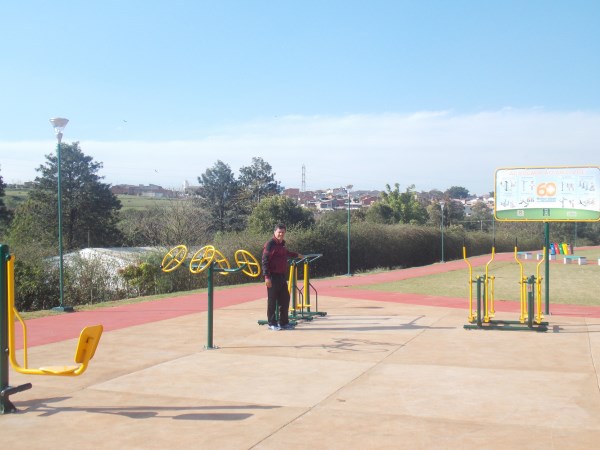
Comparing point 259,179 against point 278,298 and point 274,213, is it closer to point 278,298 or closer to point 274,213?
point 274,213

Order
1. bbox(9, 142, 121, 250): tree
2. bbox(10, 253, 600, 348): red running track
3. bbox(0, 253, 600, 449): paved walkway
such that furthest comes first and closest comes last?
bbox(9, 142, 121, 250): tree
bbox(10, 253, 600, 348): red running track
bbox(0, 253, 600, 449): paved walkway

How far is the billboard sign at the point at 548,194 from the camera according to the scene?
43.1 feet

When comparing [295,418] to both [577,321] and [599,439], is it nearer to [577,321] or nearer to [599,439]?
[599,439]

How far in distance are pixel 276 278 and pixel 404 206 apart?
164 feet

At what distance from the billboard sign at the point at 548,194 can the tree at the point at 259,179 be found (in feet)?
157

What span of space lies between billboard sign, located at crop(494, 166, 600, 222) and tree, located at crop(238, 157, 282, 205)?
4799 centimetres

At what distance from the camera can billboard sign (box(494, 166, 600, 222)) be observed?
13141 millimetres

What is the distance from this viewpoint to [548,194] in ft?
44.3

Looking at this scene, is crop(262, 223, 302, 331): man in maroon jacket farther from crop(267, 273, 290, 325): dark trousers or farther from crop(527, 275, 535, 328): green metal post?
crop(527, 275, 535, 328): green metal post

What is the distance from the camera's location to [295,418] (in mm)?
6078

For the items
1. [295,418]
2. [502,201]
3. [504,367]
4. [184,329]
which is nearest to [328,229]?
[502,201]

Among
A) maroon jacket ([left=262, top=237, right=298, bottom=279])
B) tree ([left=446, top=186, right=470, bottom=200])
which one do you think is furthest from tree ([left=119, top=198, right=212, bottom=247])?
tree ([left=446, top=186, right=470, bottom=200])

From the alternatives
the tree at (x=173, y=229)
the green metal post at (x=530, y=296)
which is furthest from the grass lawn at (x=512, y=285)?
the tree at (x=173, y=229)

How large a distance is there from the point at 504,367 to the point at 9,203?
5782cm
